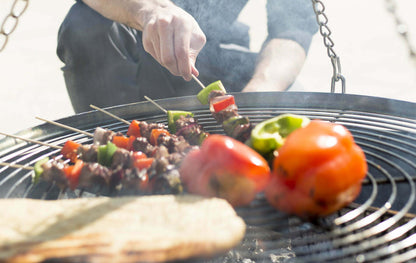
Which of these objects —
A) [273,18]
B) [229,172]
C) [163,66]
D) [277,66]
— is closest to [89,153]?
[229,172]

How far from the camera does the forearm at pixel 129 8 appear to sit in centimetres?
415

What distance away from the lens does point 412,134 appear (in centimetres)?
313

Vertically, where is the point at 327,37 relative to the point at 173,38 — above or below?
above

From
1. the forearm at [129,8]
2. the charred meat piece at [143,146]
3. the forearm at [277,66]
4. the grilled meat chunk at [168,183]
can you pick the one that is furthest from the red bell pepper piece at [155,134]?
the forearm at [277,66]

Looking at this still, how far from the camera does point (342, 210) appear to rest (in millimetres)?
2504

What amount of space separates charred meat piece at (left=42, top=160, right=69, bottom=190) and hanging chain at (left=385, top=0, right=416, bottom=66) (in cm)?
232

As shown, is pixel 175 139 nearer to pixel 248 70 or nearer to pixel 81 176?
pixel 81 176

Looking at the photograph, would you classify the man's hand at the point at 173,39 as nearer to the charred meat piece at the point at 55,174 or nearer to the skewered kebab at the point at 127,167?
the skewered kebab at the point at 127,167

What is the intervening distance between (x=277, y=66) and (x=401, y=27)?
3901mm

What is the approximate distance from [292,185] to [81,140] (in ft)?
7.12

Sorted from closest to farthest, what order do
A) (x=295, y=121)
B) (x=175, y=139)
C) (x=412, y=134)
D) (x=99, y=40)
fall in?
(x=295, y=121) → (x=175, y=139) → (x=412, y=134) → (x=99, y=40)

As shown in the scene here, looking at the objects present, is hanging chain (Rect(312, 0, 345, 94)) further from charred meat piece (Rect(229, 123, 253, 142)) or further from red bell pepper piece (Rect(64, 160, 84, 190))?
red bell pepper piece (Rect(64, 160, 84, 190))

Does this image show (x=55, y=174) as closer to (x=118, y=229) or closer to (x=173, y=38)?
(x=118, y=229)

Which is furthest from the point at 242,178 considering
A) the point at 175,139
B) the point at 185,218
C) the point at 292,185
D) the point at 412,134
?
the point at 412,134
